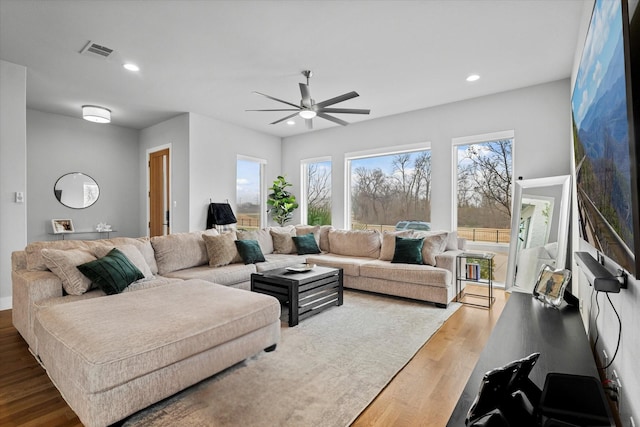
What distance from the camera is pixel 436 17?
2.75 m

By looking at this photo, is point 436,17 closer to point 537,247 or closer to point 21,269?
point 537,247

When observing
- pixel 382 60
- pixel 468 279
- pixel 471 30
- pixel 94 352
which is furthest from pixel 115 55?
pixel 468 279

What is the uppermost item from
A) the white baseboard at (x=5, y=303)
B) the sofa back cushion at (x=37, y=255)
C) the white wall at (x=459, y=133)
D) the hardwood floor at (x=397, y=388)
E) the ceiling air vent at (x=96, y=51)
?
the ceiling air vent at (x=96, y=51)

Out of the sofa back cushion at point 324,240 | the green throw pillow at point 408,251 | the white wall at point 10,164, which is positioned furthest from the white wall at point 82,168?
the green throw pillow at point 408,251

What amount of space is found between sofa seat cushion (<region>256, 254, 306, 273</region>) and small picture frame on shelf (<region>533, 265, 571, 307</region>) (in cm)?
292

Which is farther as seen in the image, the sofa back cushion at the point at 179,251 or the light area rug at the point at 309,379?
the sofa back cushion at the point at 179,251

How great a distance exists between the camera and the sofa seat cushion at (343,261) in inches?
169

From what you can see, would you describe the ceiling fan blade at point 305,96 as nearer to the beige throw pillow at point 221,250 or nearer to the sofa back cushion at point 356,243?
the beige throw pillow at point 221,250

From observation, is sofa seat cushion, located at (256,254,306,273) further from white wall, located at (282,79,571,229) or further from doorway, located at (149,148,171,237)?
doorway, located at (149,148,171,237)

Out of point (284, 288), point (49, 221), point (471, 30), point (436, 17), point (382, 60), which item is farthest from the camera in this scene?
point (49, 221)

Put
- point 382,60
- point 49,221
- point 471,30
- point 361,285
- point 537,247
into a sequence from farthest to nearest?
point 49,221 < point 361,285 < point 537,247 < point 382,60 < point 471,30

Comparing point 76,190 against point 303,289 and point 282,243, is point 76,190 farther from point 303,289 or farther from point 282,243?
point 303,289

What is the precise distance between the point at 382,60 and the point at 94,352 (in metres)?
3.65

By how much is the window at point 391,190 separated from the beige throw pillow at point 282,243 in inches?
65.6
